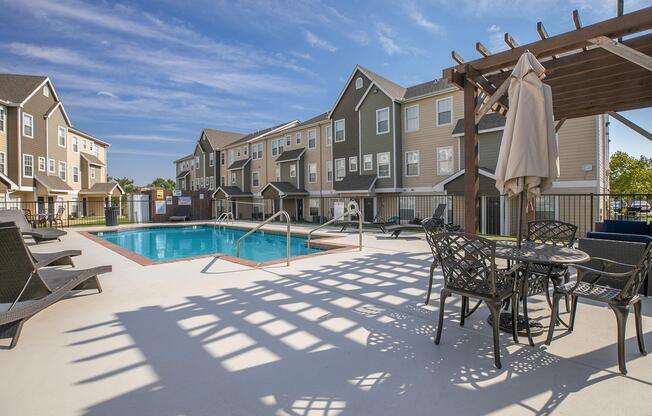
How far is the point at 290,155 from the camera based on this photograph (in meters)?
25.7

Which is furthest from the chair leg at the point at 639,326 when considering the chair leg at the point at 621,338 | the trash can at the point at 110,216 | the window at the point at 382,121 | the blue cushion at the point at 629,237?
the trash can at the point at 110,216

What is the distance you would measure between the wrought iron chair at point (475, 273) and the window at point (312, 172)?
21839 mm

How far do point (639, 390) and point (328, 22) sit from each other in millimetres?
13221

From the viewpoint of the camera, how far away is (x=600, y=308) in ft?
12.9

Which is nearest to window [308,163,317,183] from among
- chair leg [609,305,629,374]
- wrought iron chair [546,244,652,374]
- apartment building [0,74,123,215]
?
apartment building [0,74,123,215]

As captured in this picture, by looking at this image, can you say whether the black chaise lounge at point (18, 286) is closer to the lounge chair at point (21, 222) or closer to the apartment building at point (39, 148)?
the lounge chair at point (21, 222)

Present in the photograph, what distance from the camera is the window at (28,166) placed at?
21666mm

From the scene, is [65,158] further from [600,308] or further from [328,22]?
[600,308]

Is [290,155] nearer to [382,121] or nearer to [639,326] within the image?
[382,121]

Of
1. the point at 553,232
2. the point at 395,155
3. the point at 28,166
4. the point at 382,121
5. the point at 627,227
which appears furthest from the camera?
the point at 28,166

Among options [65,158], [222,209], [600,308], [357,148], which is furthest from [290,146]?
[600,308]

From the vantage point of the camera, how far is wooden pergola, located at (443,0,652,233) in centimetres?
400

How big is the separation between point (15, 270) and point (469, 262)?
465 cm

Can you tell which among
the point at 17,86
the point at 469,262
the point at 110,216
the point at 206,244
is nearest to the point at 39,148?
the point at 17,86
